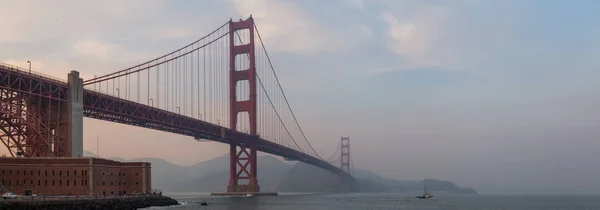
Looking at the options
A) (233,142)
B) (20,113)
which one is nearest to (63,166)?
(20,113)

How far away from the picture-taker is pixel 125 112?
70812 mm

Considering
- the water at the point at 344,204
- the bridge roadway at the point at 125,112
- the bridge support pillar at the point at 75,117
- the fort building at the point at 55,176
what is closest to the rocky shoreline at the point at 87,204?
the fort building at the point at 55,176

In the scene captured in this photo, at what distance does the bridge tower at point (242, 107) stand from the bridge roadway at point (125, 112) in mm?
2268

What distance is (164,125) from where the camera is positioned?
79.2 m

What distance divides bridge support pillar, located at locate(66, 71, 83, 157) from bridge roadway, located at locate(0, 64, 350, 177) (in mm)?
767

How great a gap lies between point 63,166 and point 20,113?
20.6 feet

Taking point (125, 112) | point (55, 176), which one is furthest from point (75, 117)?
point (125, 112)

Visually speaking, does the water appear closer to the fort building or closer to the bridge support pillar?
the fort building

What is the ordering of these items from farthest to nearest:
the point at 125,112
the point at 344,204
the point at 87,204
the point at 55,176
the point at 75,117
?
the point at 344,204 < the point at 125,112 < the point at 75,117 < the point at 55,176 < the point at 87,204

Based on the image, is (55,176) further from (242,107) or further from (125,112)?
(242,107)

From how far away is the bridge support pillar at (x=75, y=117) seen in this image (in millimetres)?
59719

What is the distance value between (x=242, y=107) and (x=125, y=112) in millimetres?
32798

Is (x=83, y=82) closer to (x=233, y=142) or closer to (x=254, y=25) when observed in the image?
(x=233, y=142)

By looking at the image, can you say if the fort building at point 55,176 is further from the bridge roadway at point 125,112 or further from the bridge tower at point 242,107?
the bridge tower at point 242,107
